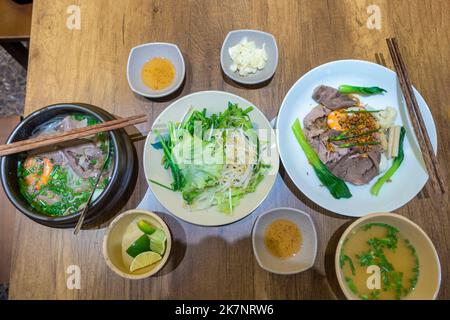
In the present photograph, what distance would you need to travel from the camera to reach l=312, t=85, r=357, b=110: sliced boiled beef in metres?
1.59

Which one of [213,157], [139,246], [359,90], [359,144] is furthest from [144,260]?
[359,90]

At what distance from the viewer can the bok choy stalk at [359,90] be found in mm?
1599

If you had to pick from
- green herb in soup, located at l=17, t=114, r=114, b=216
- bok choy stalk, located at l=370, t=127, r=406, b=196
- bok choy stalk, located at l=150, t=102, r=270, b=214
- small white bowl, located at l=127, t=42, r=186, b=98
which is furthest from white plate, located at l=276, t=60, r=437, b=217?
green herb in soup, located at l=17, t=114, r=114, b=216

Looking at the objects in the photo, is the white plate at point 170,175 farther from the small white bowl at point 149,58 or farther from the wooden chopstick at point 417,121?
the wooden chopstick at point 417,121

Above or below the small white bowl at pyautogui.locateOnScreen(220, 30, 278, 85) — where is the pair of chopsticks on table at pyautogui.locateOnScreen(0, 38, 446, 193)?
Answer: below

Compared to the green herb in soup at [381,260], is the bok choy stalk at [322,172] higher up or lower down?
higher up

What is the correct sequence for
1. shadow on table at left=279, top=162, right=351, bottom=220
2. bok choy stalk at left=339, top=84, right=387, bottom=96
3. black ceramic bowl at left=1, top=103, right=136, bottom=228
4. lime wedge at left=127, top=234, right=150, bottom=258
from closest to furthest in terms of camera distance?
black ceramic bowl at left=1, top=103, right=136, bottom=228, lime wedge at left=127, top=234, right=150, bottom=258, shadow on table at left=279, top=162, right=351, bottom=220, bok choy stalk at left=339, top=84, right=387, bottom=96

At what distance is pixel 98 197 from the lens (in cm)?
130

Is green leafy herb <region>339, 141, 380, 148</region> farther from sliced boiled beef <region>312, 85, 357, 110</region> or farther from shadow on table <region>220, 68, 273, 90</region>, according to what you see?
shadow on table <region>220, 68, 273, 90</region>

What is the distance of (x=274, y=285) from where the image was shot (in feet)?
4.76

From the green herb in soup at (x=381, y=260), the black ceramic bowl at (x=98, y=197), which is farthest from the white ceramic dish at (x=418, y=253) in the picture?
the black ceramic bowl at (x=98, y=197)

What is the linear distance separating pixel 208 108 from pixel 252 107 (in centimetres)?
23

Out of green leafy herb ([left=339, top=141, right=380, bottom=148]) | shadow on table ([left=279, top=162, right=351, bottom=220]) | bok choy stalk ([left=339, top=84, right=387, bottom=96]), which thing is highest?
bok choy stalk ([left=339, top=84, right=387, bottom=96])

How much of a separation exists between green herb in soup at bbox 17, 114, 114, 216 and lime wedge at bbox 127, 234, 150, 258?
0.28 metres
